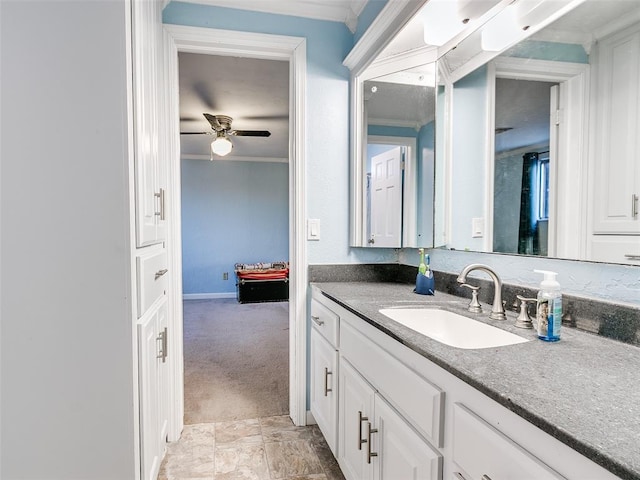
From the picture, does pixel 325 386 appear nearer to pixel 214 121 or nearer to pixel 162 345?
pixel 162 345

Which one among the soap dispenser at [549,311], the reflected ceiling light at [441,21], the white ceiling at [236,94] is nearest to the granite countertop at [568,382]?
the soap dispenser at [549,311]

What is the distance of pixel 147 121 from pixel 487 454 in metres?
1.42

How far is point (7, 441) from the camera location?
1.11 m

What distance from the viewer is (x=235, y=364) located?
124 inches

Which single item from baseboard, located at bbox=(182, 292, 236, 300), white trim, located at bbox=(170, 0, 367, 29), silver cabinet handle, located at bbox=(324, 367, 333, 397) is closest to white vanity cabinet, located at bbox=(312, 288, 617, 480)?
silver cabinet handle, located at bbox=(324, 367, 333, 397)

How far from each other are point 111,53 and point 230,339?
3.24m

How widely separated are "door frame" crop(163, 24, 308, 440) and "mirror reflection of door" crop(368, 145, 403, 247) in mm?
395

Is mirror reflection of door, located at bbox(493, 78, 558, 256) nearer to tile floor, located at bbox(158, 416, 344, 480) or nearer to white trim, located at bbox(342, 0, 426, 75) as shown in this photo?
white trim, located at bbox(342, 0, 426, 75)

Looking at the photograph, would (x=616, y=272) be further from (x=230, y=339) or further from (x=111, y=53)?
(x=230, y=339)

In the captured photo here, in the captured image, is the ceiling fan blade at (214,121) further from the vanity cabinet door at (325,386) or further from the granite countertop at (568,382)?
the granite countertop at (568,382)

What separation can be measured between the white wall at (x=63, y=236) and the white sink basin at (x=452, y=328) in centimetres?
97

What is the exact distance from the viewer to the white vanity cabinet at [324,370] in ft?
5.55

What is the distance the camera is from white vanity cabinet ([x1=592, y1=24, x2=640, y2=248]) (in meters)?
0.96

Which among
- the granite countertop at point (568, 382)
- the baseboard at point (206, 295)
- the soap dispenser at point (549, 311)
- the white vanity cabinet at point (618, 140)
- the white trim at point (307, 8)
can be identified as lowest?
the baseboard at point (206, 295)
